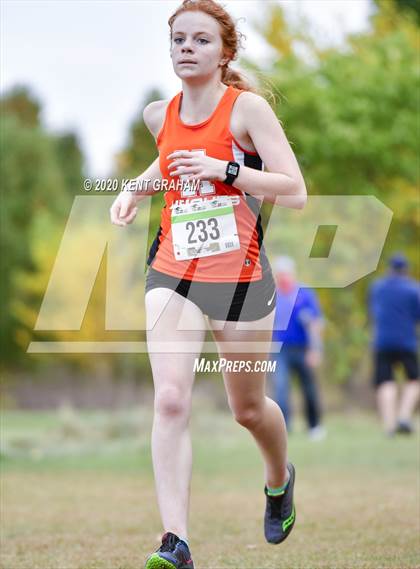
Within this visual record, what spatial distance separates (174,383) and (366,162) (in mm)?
18696

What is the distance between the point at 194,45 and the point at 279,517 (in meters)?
2.29

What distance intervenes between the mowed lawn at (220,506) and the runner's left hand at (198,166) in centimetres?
175

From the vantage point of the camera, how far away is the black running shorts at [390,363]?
1254cm

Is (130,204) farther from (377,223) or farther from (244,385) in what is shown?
(377,223)

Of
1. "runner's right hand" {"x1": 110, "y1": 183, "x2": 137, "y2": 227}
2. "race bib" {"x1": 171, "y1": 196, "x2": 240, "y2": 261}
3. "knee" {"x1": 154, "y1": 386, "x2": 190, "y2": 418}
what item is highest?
"runner's right hand" {"x1": 110, "y1": 183, "x2": 137, "y2": 227}

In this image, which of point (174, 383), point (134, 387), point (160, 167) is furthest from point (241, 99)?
point (134, 387)

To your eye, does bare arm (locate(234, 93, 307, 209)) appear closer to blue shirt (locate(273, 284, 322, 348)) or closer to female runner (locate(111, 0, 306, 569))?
female runner (locate(111, 0, 306, 569))


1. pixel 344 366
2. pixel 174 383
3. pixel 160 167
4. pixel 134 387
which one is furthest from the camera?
pixel 134 387

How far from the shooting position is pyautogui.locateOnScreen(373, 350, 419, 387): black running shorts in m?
12.5

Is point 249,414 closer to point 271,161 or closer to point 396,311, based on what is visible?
point 271,161

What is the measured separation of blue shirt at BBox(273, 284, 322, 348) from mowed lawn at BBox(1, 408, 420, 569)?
1182 millimetres

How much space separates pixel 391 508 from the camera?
Answer: 6.55 metres

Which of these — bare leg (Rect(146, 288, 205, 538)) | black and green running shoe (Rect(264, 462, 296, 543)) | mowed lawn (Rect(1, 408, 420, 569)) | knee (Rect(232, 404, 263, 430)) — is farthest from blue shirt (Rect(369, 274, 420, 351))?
bare leg (Rect(146, 288, 205, 538))

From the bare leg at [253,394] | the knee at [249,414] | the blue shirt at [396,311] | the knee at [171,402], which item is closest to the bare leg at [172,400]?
the knee at [171,402]
